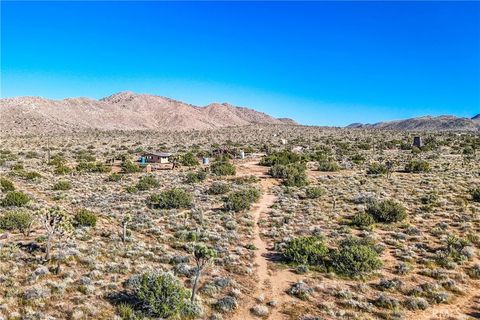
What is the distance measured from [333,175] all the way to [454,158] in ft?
81.3

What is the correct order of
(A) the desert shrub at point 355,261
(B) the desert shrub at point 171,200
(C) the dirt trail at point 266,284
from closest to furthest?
(C) the dirt trail at point 266,284 < (A) the desert shrub at point 355,261 < (B) the desert shrub at point 171,200

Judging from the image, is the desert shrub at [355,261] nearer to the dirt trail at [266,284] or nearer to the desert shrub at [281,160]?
the dirt trail at [266,284]

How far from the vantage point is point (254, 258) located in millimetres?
20547

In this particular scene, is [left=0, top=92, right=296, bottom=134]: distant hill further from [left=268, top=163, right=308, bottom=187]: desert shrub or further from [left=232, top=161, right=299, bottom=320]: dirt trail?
[left=232, top=161, right=299, bottom=320]: dirt trail

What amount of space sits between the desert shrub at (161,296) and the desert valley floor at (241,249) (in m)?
0.05

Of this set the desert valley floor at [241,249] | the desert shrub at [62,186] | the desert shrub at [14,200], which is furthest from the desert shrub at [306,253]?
the desert shrub at [62,186]

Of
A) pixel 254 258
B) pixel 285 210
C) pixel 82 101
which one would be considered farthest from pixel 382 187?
pixel 82 101

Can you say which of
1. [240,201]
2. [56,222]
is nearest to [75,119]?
[240,201]

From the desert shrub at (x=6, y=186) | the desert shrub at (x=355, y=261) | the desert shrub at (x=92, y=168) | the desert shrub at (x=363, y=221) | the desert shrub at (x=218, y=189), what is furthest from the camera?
the desert shrub at (x=92, y=168)

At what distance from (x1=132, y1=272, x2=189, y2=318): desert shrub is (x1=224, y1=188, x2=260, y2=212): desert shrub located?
14.2 metres

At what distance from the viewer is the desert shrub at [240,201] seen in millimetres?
29688

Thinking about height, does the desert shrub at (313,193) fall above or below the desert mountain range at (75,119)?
below

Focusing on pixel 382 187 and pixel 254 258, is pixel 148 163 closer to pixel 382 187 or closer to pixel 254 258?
pixel 382 187

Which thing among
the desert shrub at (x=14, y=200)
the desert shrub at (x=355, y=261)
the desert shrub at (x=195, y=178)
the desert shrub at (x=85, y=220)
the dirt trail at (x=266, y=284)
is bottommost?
the dirt trail at (x=266, y=284)
